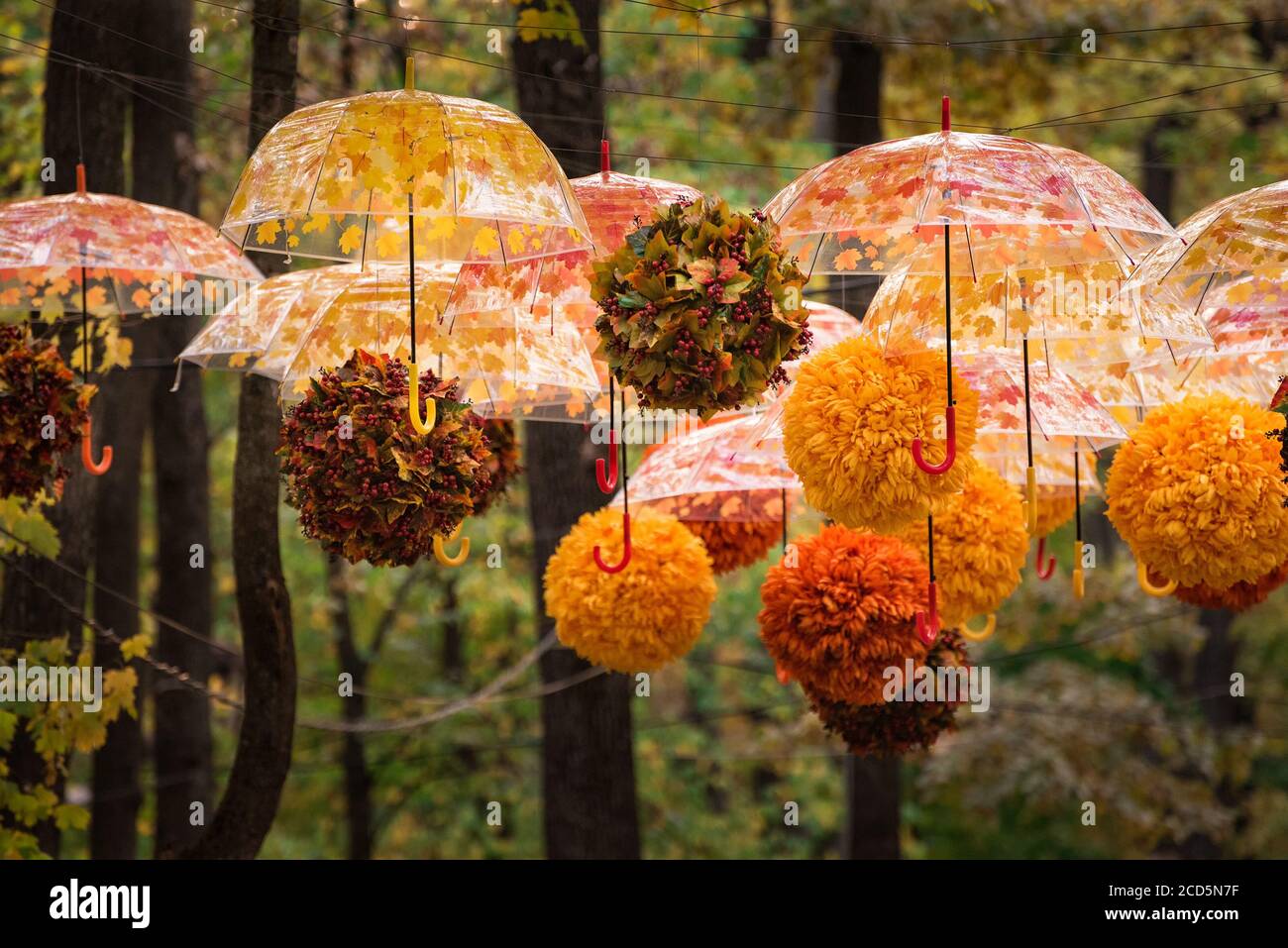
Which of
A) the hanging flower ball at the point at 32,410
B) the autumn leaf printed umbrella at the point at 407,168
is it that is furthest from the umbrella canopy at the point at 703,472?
the hanging flower ball at the point at 32,410

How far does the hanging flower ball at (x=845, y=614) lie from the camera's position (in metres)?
4.78

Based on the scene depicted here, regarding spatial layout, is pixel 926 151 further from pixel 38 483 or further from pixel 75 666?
pixel 75 666

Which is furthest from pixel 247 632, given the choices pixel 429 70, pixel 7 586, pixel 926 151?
pixel 429 70

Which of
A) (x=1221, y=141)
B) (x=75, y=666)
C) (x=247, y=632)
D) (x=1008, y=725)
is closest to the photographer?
(x=247, y=632)

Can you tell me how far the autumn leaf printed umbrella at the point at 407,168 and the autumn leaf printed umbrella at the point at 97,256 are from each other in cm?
103

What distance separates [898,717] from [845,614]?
628 millimetres

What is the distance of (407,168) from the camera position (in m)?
3.87

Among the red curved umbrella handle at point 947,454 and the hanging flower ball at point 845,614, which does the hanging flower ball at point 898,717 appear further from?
the red curved umbrella handle at point 947,454

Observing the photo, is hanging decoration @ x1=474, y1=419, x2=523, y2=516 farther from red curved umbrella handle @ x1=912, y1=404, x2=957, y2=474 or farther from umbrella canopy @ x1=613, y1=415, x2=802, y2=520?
red curved umbrella handle @ x1=912, y1=404, x2=957, y2=474

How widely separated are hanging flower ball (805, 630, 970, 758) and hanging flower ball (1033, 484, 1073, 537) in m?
0.81

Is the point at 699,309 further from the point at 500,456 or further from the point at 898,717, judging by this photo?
the point at 898,717

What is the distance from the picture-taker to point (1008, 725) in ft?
45.2

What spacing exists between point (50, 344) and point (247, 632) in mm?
1351
